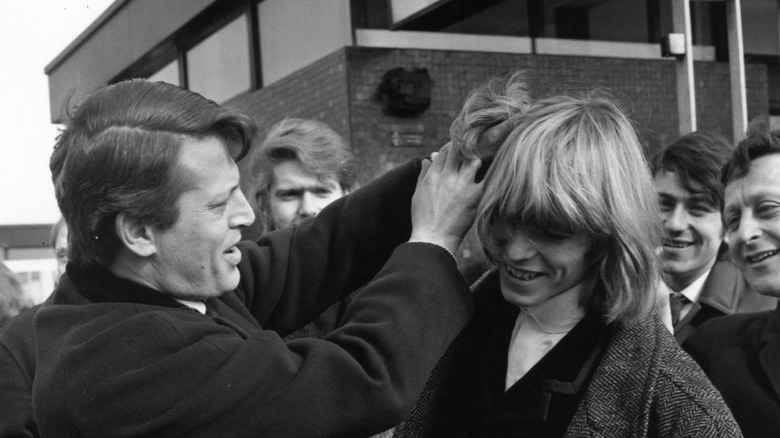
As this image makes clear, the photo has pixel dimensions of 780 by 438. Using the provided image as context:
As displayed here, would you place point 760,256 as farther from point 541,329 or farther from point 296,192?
point 296,192

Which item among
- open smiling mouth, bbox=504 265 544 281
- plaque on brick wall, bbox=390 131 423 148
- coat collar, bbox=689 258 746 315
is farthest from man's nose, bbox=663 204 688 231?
plaque on brick wall, bbox=390 131 423 148

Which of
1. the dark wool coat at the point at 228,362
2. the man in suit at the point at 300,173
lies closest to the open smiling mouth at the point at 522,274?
the dark wool coat at the point at 228,362

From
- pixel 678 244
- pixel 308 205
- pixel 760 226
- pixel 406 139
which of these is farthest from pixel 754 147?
pixel 406 139

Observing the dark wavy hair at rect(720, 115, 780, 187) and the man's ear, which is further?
the dark wavy hair at rect(720, 115, 780, 187)

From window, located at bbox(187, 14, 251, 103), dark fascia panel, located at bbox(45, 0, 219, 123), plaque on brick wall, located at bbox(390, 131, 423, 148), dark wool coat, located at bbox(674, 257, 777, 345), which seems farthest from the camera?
dark fascia panel, located at bbox(45, 0, 219, 123)

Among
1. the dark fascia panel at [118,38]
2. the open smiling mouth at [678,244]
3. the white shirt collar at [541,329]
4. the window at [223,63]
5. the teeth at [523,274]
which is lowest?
the white shirt collar at [541,329]

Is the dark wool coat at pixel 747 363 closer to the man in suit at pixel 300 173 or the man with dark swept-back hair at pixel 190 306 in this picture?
the man with dark swept-back hair at pixel 190 306

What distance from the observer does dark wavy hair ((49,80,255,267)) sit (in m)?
1.80

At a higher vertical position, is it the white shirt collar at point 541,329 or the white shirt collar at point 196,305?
the white shirt collar at point 196,305

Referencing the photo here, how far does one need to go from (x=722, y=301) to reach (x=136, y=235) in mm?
2032

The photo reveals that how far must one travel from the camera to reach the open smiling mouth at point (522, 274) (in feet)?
6.25

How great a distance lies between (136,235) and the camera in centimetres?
186

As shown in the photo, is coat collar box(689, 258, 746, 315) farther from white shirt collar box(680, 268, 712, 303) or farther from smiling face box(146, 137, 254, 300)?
smiling face box(146, 137, 254, 300)

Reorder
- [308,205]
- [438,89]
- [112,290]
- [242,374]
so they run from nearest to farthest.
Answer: [242,374], [112,290], [308,205], [438,89]
